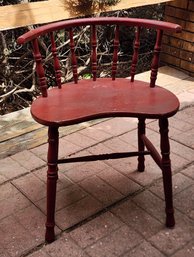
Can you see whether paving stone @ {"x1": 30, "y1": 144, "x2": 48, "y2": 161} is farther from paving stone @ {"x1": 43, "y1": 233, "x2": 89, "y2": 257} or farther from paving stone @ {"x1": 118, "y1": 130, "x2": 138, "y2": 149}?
paving stone @ {"x1": 43, "y1": 233, "x2": 89, "y2": 257}

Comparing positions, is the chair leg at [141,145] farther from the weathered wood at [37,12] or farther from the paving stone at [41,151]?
the weathered wood at [37,12]

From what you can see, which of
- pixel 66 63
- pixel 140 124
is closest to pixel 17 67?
pixel 66 63

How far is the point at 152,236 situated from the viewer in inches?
71.8

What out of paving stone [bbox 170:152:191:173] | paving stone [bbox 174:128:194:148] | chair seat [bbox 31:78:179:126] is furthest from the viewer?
paving stone [bbox 174:128:194:148]

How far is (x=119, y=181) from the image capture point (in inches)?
88.9

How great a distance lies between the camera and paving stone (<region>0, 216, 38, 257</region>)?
5.75 ft

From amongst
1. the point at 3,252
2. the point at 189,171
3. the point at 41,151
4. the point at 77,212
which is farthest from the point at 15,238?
→ the point at 189,171

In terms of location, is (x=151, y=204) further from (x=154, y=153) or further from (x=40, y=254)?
(x=40, y=254)

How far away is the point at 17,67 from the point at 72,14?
159 cm

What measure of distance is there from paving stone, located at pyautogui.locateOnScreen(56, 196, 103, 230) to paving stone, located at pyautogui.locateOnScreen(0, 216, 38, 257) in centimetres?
18

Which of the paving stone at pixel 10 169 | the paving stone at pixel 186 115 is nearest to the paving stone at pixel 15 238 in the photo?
the paving stone at pixel 10 169

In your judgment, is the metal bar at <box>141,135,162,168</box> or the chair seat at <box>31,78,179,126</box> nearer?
the chair seat at <box>31,78,179,126</box>

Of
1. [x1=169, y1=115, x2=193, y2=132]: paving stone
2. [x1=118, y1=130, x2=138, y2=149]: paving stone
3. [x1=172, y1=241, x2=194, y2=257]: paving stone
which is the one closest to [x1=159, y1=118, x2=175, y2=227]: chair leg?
[x1=172, y1=241, x2=194, y2=257]: paving stone

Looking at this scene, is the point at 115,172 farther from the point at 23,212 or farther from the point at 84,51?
the point at 84,51
